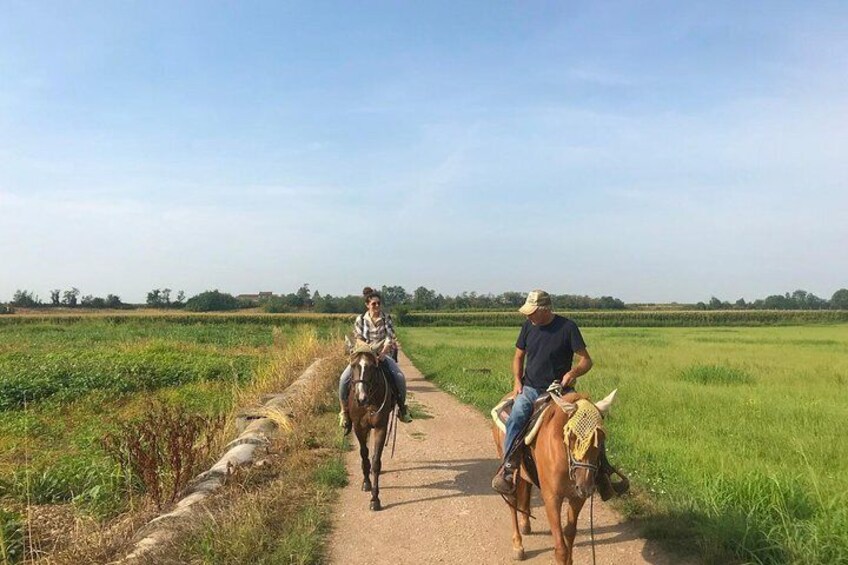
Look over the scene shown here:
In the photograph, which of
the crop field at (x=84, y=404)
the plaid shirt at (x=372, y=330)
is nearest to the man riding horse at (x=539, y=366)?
the plaid shirt at (x=372, y=330)

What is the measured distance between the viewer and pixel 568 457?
4.60 metres

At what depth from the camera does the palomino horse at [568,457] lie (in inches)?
173

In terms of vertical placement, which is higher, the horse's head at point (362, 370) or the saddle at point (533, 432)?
the horse's head at point (362, 370)

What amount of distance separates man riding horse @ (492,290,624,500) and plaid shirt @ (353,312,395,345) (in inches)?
107

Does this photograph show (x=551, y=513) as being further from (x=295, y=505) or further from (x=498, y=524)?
(x=295, y=505)

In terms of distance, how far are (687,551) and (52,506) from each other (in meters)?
6.66

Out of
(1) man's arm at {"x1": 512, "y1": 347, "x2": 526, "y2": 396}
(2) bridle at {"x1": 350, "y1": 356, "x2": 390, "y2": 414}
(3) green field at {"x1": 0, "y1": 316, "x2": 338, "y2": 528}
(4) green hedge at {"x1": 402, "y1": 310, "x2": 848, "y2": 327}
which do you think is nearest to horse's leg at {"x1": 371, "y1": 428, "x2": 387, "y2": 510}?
(2) bridle at {"x1": 350, "y1": 356, "x2": 390, "y2": 414}

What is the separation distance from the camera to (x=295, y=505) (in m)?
6.55

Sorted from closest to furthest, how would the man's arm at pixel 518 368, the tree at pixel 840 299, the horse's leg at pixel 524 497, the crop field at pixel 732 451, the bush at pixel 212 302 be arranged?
the crop field at pixel 732 451
the horse's leg at pixel 524 497
the man's arm at pixel 518 368
the bush at pixel 212 302
the tree at pixel 840 299

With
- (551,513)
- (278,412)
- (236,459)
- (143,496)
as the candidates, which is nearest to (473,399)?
(278,412)

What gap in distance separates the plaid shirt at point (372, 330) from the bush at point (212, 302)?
9467cm

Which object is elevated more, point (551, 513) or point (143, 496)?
point (551, 513)

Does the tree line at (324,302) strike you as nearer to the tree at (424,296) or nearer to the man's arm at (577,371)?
the tree at (424,296)

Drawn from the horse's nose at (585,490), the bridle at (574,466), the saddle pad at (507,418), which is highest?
the saddle pad at (507,418)
